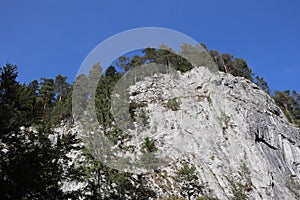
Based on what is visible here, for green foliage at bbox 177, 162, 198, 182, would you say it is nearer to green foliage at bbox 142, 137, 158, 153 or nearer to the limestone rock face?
the limestone rock face

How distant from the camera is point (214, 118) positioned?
97.9ft

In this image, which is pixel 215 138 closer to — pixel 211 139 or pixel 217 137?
pixel 217 137

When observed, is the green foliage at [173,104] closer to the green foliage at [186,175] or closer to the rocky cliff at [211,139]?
the rocky cliff at [211,139]

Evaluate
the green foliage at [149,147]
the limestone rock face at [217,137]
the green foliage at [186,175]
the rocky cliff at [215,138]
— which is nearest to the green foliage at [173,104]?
the rocky cliff at [215,138]

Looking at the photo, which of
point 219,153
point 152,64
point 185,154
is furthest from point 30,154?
point 152,64

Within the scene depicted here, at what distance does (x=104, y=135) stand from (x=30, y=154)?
7678 mm

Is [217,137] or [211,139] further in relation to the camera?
[217,137]

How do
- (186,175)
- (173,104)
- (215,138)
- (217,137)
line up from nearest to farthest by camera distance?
(186,175) → (215,138) → (217,137) → (173,104)

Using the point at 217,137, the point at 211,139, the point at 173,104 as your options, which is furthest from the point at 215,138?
the point at 173,104

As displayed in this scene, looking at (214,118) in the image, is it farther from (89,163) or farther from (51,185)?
(51,185)

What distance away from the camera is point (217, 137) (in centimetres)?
2719

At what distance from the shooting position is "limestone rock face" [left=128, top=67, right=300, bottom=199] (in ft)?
66.9

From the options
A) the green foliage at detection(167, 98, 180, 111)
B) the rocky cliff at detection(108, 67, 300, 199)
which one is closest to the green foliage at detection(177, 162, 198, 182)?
the rocky cliff at detection(108, 67, 300, 199)

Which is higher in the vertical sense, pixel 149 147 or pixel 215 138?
pixel 215 138
